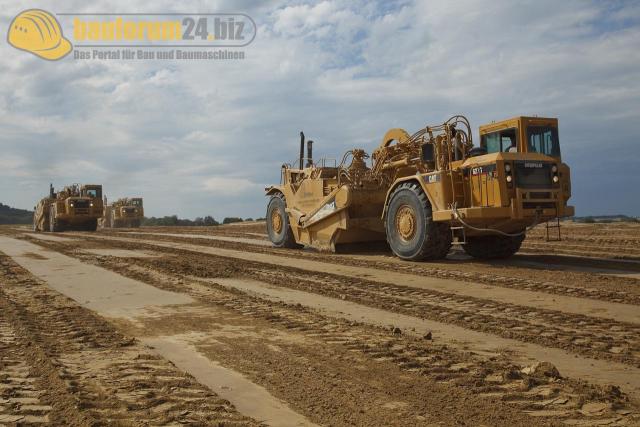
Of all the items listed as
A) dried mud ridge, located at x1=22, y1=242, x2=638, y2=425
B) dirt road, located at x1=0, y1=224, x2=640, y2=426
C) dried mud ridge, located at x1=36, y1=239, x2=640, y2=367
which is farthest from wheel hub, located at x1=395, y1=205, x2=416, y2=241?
dried mud ridge, located at x1=22, y1=242, x2=638, y2=425

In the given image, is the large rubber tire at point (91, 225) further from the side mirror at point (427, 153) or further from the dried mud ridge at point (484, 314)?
the side mirror at point (427, 153)

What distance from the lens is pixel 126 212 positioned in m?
43.9

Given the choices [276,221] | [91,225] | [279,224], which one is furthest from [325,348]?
[91,225]

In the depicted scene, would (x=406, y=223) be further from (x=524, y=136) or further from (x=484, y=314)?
(x=484, y=314)

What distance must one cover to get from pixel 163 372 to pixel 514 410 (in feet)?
7.20

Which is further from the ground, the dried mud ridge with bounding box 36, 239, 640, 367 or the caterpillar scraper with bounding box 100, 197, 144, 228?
the caterpillar scraper with bounding box 100, 197, 144, 228

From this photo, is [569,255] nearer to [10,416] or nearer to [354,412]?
[354,412]

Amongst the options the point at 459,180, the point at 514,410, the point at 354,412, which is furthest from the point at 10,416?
the point at 459,180

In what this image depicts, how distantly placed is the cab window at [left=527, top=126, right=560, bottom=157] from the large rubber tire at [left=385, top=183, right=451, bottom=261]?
6.53 ft

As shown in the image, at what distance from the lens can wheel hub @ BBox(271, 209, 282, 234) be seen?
15075mm

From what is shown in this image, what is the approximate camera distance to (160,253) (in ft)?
43.1

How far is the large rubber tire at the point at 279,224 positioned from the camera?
14.7 metres

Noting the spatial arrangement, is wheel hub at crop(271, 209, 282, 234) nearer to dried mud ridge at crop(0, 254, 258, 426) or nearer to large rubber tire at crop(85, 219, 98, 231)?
dried mud ridge at crop(0, 254, 258, 426)

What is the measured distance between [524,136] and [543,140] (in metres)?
0.41
